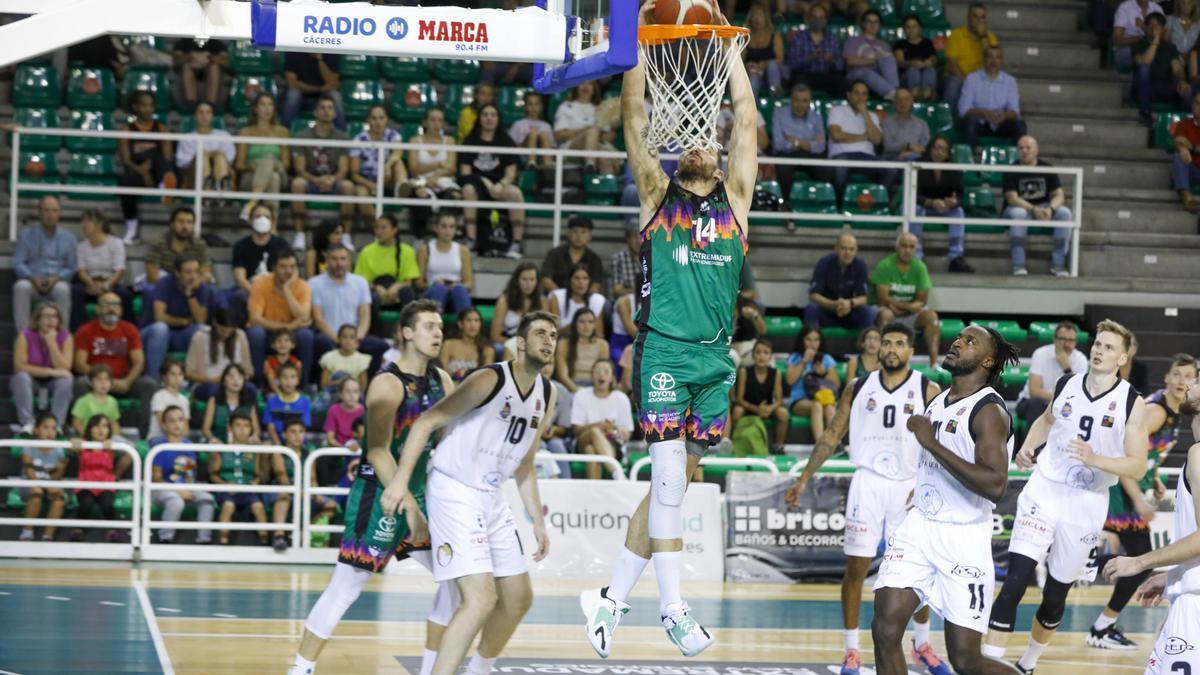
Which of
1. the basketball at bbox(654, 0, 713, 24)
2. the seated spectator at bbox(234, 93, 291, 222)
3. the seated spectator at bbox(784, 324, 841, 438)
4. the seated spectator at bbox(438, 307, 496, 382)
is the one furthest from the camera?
the seated spectator at bbox(234, 93, 291, 222)

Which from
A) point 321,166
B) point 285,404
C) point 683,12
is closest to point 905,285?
point 321,166

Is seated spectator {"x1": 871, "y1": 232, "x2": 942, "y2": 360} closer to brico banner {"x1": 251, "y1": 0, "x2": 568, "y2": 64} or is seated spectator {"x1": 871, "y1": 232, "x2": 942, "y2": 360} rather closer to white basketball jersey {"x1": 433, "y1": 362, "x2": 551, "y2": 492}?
white basketball jersey {"x1": 433, "y1": 362, "x2": 551, "y2": 492}

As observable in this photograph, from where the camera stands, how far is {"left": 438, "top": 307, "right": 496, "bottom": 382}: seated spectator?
50.2ft

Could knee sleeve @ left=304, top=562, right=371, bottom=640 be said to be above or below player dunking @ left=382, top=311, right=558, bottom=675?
below

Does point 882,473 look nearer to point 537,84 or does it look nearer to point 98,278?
point 537,84

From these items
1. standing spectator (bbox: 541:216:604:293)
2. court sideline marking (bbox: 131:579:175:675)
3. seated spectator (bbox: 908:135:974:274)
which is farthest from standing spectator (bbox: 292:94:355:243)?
seated spectator (bbox: 908:135:974:274)

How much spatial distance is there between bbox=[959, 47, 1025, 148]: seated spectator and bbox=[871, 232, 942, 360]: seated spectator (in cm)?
275

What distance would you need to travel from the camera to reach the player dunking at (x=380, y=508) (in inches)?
337

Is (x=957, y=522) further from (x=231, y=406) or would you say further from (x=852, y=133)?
(x=852, y=133)

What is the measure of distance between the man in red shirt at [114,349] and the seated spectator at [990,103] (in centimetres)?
995

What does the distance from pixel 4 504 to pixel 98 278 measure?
2440mm

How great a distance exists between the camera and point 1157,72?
2080 centimetres

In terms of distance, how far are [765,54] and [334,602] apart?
1211cm

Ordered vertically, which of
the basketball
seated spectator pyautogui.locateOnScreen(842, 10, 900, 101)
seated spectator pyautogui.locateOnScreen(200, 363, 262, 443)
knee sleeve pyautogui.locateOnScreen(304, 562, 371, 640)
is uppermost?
seated spectator pyautogui.locateOnScreen(842, 10, 900, 101)
